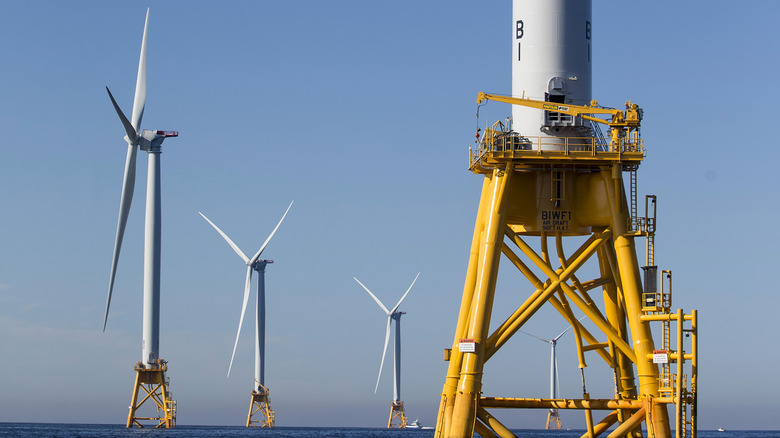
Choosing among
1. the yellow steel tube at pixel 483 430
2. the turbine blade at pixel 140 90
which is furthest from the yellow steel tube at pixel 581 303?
the turbine blade at pixel 140 90

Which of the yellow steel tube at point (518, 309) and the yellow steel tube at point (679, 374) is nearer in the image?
the yellow steel tube at point (679, 374)

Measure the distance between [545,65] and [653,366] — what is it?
14.4 m

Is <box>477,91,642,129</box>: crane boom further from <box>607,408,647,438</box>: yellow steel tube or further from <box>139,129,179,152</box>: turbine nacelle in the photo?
<box>139,129,179,152</box>: turbine nacelle

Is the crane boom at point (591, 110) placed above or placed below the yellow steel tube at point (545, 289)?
above

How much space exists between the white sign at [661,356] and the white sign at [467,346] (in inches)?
300

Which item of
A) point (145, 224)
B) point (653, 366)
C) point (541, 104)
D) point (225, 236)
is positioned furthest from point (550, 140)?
point (225, 236)

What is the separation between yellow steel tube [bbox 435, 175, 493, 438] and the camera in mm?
54625

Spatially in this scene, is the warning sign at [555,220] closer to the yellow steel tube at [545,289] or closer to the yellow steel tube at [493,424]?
the yellow steel tube at [545,289]

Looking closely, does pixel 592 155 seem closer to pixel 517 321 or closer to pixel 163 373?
pixel 517 321

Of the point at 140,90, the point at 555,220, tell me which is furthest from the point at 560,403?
the point at 140,90

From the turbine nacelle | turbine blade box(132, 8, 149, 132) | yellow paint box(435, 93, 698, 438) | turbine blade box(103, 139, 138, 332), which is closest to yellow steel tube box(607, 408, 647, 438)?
A: yellow paint box(435, 93, 698, 438)

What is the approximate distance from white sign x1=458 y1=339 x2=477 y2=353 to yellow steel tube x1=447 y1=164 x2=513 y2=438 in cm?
14

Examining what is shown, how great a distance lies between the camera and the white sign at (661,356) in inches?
2019

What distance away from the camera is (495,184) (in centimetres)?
5534
